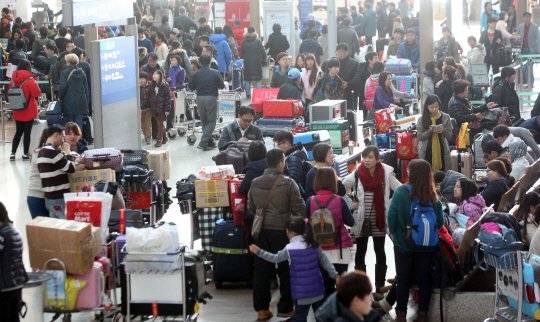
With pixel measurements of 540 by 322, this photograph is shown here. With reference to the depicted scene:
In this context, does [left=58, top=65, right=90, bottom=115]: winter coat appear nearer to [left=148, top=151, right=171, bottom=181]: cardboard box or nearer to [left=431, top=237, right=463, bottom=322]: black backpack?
[left=148, top=151, right=171, bottom=181]: cardboard box

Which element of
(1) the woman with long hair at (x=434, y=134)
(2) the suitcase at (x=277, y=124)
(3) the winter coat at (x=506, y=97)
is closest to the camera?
(1) the woman with long hair at (x=434, y=134)

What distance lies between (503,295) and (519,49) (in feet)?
42.3

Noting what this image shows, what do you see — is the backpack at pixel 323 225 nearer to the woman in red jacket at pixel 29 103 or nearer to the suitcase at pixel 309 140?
the suitcase at pixel 309 140

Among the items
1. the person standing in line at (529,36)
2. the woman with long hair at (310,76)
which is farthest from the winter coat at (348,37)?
the woman with long hair at (310,76)

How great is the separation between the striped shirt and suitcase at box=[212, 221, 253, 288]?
1574 millimetres

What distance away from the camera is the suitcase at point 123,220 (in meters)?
6.45

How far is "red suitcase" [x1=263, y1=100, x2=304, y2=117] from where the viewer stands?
33.5 ft

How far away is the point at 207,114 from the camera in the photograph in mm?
13219

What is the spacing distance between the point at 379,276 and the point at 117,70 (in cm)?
485

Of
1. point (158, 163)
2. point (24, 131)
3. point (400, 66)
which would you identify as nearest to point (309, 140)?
point (158, 163)

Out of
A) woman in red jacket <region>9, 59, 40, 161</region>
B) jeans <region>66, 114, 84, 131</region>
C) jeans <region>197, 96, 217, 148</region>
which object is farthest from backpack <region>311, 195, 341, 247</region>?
jeans <region>66, 114, 84, 131</region>

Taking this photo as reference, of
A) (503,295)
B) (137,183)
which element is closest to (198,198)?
(137,183)

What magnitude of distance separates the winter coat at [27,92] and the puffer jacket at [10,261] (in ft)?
25.5

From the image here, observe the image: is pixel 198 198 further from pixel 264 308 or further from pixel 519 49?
pixel 519 49
